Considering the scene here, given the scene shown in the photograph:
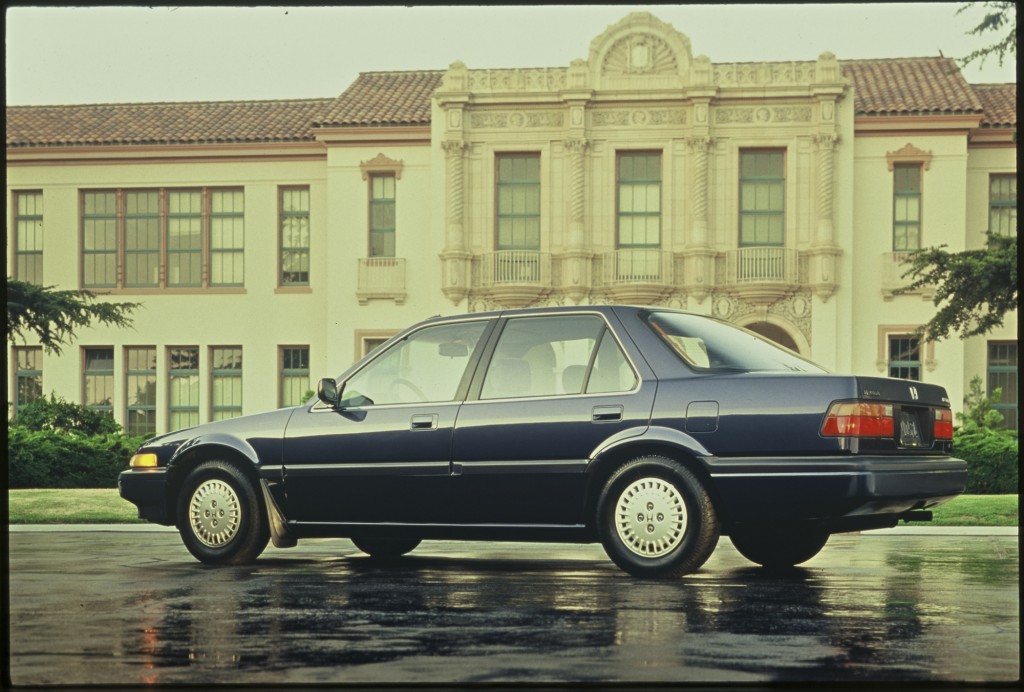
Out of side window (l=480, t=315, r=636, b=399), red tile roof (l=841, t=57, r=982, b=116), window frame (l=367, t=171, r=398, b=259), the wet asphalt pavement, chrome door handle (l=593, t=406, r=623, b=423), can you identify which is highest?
red tile roof (l=841, t=57, r=982, b=116)

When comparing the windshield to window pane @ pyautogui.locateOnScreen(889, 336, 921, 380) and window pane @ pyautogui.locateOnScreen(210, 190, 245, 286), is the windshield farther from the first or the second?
window pane @ pyautogui.locateOnScreen(889, 336, 921, 380)

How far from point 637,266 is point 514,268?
2649 mm

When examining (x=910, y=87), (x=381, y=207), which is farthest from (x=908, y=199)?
(x=381, y=207)

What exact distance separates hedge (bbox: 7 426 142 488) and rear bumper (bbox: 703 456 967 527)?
15.5 metres

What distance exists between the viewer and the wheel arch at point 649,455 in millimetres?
8789

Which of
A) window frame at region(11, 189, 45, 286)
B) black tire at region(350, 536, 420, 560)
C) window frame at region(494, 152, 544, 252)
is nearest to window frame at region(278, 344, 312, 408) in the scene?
window frame at region(494, 152, 544, 252)

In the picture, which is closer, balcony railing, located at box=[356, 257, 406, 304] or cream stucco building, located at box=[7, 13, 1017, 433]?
cream stucco building, located at box=[7, 13, 1017, 433]

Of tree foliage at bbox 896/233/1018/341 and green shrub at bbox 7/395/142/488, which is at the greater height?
tree foliage at bbox 896/233/1018/341

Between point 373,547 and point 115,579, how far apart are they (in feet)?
7.16

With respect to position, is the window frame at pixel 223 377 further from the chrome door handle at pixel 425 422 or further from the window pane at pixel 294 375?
the chrome door handle at pixel 425 422

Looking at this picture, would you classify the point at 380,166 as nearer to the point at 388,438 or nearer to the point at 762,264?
the point at 762,264

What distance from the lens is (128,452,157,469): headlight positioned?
35.2ft

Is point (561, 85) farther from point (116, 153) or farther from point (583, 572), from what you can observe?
point (583, 572)

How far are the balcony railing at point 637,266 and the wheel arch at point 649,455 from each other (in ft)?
75.6
